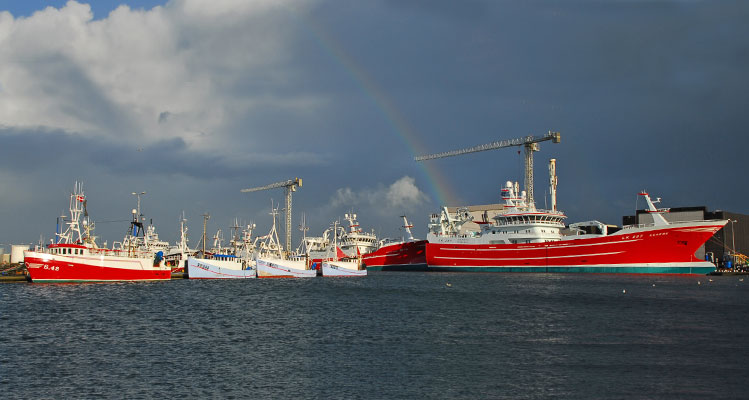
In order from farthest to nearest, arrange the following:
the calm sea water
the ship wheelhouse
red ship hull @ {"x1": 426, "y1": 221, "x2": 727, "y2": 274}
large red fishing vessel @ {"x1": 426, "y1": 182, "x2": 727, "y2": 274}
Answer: the ship wheelhouse, large red fishing vessel @ {"x1": 426, "y1": 182, "x2": 727, "y2": 274}, red ship hull @ {"x1": 426, "y1": 221, "x2": 727, "y2": 274}, the calm sea water

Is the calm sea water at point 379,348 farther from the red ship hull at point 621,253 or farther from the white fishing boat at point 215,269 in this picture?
the white fishing boat at point 215,269

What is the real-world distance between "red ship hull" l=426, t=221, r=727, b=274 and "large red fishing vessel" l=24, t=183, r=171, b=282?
60624mm

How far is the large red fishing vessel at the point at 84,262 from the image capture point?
7219 cm

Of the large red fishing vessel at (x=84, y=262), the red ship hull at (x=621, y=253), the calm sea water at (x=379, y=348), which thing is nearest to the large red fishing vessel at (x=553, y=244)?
the red ship hull at (x=621, y=253)

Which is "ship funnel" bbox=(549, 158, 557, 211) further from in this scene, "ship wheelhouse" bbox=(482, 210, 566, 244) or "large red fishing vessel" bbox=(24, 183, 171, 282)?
"large red fishing vessel" bbox=(24, 183, 171, 282)

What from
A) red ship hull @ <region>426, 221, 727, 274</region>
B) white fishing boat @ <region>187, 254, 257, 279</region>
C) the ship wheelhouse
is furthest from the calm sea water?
the ship wheelhouse

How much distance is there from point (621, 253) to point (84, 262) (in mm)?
78802

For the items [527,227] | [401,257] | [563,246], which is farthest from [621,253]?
[401,257]

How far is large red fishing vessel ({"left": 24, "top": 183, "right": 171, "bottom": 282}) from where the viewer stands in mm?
72188

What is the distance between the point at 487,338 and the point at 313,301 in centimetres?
2697

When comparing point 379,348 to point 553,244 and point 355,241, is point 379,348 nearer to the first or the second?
point 553,244

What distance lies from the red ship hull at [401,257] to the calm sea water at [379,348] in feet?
281

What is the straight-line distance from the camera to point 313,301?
2266 inches

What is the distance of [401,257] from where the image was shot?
472ft
